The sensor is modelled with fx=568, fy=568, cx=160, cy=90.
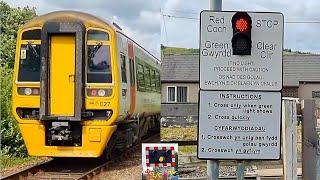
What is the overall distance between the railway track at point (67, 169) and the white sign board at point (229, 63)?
552 centimetres

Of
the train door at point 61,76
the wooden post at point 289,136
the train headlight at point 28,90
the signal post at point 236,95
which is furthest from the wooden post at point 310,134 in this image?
the train headlight at point 28,90

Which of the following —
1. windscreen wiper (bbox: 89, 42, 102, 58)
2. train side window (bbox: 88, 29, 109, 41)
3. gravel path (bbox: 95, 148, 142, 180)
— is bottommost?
gravel path (bbox: 95, 148, 142, 180)

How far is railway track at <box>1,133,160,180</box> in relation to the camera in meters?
10.9

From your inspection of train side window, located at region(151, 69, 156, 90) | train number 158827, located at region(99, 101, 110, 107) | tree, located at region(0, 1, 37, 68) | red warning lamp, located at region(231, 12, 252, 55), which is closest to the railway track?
train number 158827, located at region(99, 101, 110, 107)

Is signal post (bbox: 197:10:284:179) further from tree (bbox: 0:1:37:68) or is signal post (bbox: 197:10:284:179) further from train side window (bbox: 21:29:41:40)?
tree (bbox: 0:1:37:68)

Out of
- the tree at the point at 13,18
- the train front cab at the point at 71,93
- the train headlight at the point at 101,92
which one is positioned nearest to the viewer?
the train front cab at the point at 71,93

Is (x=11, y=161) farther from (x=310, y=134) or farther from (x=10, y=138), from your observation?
(x=310, y=134)

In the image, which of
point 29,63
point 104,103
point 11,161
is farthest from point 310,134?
point 11,161

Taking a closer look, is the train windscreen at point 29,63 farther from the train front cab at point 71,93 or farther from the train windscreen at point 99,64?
the train windscreen at point 99,64

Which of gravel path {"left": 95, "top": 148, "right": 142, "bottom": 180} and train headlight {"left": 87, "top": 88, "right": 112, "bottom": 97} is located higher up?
train headlight {"left": 87, "top": 88, "right": 112, "bottom": 97}

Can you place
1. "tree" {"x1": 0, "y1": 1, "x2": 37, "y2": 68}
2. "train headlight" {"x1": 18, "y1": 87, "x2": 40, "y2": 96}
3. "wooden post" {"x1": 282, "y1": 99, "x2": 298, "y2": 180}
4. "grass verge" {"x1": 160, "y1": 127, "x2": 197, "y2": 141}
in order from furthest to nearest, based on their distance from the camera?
1. "tree" {"x1": 0, "y1": 1, "x2": 37, "y2": 68}
2. "train headlight" {"x1": 18, "y1": 87, "x2": 40, "y2": 96}
3. "grass verge" {"x1": 160, "y1": 127, "x2": 197, "y2": 141}
4. "wooden post" {"x1": 282, "y1": 99, "x2": 298, "y2": 180}

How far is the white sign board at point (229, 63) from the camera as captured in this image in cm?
560

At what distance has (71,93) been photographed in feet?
38.2

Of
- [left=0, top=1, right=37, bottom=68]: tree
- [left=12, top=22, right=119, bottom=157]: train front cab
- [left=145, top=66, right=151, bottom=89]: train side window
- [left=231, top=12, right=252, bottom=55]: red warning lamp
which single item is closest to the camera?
[left=231, top=12, right=252, bottom=55]: red warning lamp
